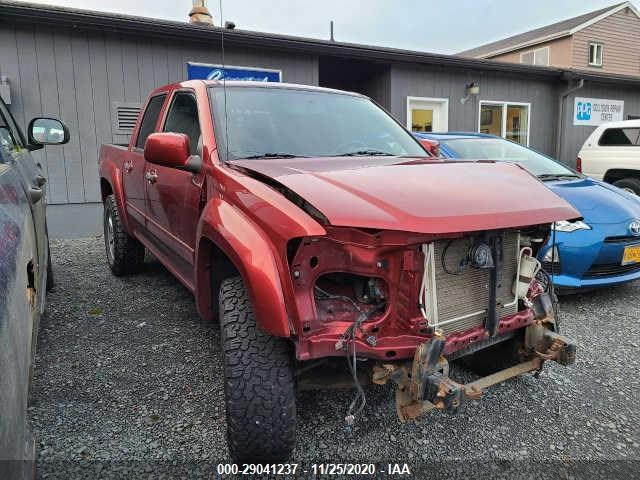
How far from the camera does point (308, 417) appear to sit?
2391mm

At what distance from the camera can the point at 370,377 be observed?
194 centimetres

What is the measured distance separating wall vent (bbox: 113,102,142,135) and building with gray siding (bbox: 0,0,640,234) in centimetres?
2

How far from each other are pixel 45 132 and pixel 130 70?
458 cm

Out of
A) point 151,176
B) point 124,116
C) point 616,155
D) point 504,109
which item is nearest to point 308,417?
point 151,176

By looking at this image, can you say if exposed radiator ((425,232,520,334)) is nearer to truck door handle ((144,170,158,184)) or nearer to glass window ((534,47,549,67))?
truck door handle ((144,170,158,184))

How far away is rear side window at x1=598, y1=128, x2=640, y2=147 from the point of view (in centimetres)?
857

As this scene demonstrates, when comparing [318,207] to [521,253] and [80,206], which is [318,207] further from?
[80,206]

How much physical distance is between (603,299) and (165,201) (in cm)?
387

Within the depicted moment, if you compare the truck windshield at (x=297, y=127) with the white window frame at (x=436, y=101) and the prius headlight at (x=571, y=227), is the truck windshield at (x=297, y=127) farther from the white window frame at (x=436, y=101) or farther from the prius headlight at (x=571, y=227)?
the white window frame at (x=436, y=101)

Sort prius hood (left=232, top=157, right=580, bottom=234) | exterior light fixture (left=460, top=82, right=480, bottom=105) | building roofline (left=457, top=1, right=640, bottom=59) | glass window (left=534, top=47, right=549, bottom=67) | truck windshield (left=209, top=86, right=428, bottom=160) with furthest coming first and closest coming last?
1. glass window (left=534, top=47, right=549, bottom=67)
2. building roofline (left=457, top=1, right=640, bottom=59)
3. exterior light fixture (left=460, top=82, right=480, bottom=105)
4. truck windshield (left=209, top=86, right=428, bottom=160)
5. prius hood (left=232, top=157, right=580, bottom=234)

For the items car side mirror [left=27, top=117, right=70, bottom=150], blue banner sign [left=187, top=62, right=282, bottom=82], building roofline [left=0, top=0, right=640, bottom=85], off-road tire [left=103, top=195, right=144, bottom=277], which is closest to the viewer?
car side mirror [left=27, top=117, right=70, bottom=150]

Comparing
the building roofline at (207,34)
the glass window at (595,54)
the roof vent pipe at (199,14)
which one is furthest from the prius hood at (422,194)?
the glass window at (595,54)

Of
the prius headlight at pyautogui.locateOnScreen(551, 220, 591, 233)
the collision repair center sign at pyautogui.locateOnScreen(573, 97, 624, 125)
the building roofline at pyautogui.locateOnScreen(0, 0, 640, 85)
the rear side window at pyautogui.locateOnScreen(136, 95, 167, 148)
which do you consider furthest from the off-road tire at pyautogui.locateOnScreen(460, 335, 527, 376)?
the collision repair center sign at pyautogui.locateOnScreen(573, 97, 624, 125)

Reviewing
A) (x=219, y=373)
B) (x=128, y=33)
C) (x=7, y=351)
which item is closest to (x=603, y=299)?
(x=219, y=373)
